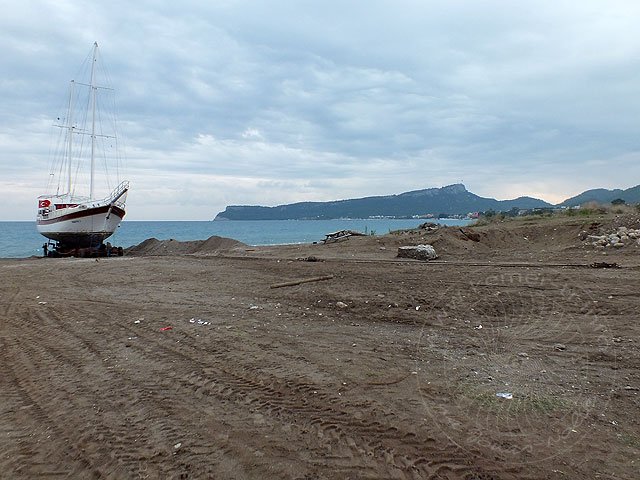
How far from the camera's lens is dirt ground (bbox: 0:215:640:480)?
313cm

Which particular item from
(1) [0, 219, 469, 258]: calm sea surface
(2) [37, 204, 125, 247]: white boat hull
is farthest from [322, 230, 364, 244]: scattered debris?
(2) [37, 204, 125, 247]: white boat hull

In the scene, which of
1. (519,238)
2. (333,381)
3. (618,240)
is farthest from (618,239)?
(333,381)

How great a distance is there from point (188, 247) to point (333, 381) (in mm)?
24942

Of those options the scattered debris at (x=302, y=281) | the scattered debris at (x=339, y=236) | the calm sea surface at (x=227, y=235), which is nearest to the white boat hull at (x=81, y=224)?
the calm sea surface at (x=227, y=235)

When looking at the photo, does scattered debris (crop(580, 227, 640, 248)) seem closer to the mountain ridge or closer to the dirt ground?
the dirt ground

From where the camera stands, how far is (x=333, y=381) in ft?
14.7

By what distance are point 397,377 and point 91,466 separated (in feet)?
9.43

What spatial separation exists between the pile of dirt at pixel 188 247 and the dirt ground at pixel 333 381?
16.5 metres

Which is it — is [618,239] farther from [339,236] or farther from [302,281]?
[339,236]

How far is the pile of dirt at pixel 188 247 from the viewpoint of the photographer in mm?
26141

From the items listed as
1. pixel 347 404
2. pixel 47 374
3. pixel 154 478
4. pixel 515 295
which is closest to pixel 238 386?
pixel 347 404

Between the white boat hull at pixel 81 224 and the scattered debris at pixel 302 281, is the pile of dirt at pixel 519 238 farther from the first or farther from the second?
the white boat hull at pixel 81 224

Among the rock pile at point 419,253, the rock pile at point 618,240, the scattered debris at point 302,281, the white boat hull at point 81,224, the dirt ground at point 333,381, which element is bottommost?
the dirt ground at point 333,381

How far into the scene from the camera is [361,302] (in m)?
7.93
